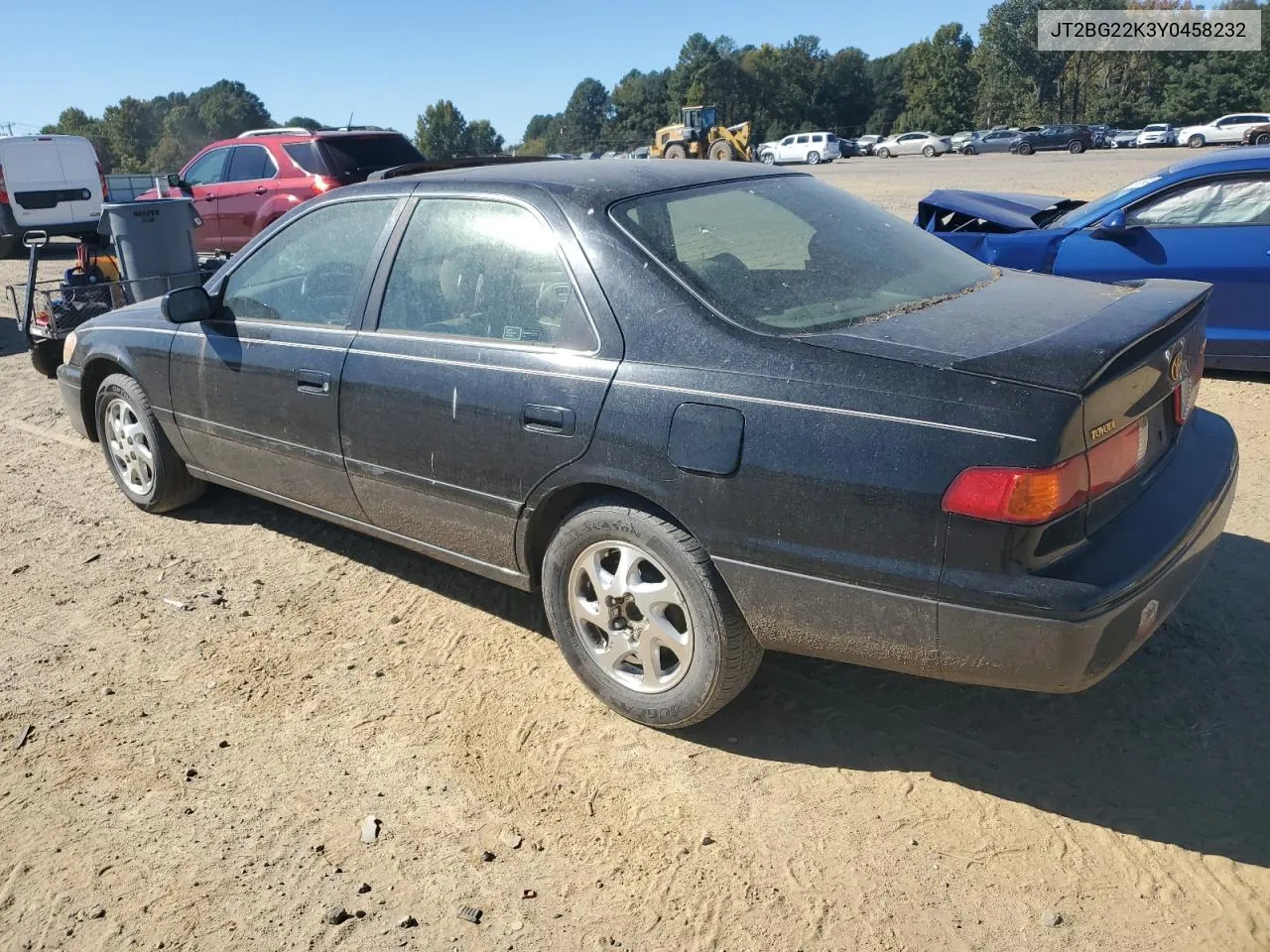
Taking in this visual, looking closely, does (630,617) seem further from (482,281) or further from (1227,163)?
(1227,163)

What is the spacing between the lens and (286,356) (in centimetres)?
396

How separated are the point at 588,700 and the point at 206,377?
7.41ft

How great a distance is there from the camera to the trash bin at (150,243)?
25.2 ft

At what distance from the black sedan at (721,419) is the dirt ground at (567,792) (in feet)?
1.21

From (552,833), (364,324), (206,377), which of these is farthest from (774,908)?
(206,377)

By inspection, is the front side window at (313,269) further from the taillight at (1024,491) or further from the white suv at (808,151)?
the white suv at (808,151)

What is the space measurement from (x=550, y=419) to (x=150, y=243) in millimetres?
6092

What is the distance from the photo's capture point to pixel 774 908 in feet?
8.05

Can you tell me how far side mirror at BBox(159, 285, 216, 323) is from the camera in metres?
4.15

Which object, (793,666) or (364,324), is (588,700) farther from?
(364,324)

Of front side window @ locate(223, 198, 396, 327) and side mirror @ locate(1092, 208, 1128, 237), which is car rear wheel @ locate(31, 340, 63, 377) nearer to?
front side window @ locate(223, 198, 396, 327)

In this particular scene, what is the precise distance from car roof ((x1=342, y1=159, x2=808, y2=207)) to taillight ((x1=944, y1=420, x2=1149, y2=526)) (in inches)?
59.5

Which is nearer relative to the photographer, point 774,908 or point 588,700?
point 774,908

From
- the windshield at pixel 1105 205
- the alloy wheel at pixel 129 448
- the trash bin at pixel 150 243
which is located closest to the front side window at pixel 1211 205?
the windshield at pixel 1105 205
